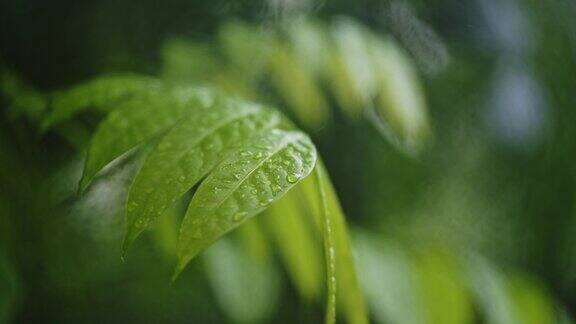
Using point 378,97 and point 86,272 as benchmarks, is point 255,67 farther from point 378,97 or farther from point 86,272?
point 86,272

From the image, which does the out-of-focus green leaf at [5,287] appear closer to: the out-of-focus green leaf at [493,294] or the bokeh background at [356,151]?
the bokeh background at [356,151]

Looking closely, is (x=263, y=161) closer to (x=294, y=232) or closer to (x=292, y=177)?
(x=292, y=177)

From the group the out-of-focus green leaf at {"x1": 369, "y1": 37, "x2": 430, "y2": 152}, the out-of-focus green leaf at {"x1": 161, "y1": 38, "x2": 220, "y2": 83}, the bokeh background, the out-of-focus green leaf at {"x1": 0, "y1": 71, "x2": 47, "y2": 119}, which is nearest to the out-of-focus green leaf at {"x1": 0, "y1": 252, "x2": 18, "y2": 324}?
the bokeh background

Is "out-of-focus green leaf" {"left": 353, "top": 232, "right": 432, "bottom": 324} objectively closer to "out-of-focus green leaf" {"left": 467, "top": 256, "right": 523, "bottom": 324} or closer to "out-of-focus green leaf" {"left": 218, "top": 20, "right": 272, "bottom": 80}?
"out-of-focus green leaf" {"left": 467, "top": 256, "right": 523, "bottom": 324}

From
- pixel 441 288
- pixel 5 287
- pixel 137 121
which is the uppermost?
pixel 137 121

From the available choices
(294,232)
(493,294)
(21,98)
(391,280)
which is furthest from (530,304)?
(21,98)

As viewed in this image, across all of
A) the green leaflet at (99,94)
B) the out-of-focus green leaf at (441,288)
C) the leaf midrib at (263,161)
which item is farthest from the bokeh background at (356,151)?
the leaf midrib at (263,161)

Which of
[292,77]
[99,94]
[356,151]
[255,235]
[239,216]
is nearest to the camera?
[239,216]

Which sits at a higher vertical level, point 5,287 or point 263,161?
point 263,161
